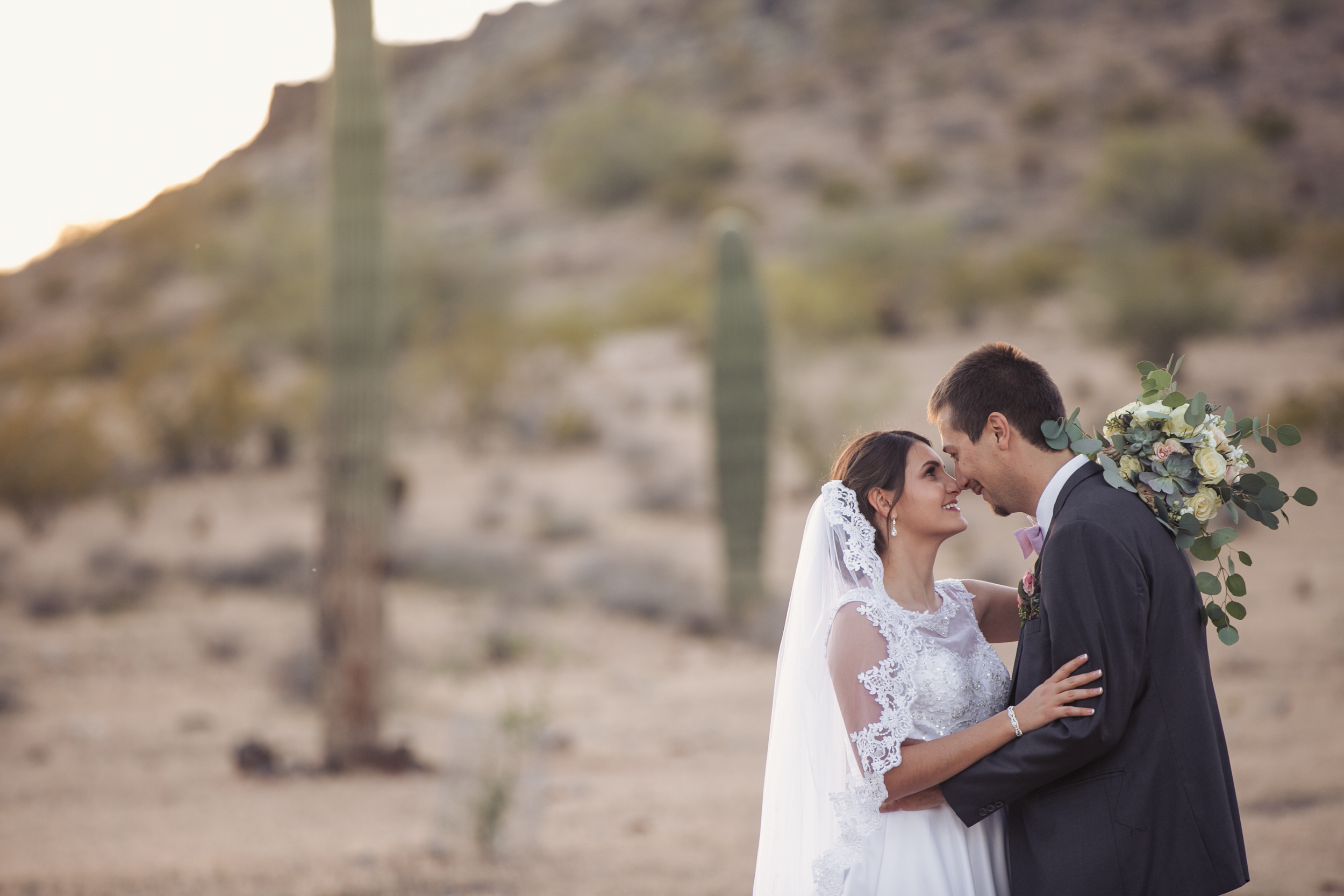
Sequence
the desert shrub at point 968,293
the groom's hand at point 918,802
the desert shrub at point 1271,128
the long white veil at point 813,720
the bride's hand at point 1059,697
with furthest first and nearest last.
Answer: the desert shrub at point 1271,128 → the desert shrub at point 968,293 → the long white veil at point 813,720 → the groom's hand at point 918,802 → the bride's hand at point 1059,697

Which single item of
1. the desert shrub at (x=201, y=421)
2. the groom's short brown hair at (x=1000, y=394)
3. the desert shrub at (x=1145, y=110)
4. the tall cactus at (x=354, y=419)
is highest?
the desert shrub at (x=1145, y=110)

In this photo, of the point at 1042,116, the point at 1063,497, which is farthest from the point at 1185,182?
the point at 1063,497

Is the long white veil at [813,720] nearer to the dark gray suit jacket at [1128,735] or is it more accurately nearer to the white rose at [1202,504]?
the dark gray suit jacket at [1128,735]

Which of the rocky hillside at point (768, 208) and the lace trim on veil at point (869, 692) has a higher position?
the rocky hillside at point (768, 208)

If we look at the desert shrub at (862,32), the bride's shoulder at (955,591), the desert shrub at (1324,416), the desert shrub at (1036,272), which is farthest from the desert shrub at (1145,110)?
the bride's shoulder at (955,591)

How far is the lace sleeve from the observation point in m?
2.77

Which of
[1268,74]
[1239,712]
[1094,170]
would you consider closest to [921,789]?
[1239,712]

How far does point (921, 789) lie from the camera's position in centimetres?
285

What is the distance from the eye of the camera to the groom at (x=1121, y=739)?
2.52 metres

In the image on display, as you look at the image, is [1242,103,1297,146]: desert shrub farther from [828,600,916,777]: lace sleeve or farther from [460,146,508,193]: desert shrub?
[828,600,916,777]: lace sleeve

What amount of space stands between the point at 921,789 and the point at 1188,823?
628 millimetres

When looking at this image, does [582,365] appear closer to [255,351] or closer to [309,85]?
[255,351]

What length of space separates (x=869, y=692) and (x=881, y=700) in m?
0.04

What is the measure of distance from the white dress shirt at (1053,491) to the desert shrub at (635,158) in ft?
141
